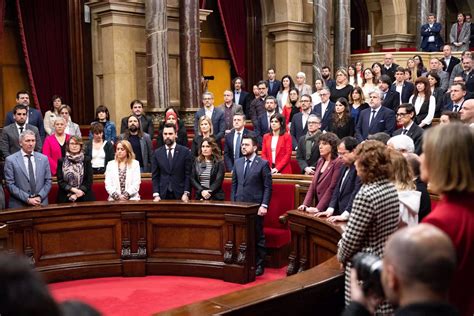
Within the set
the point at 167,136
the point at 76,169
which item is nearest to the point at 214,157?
the point at 167,136

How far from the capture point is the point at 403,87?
26.8 ft

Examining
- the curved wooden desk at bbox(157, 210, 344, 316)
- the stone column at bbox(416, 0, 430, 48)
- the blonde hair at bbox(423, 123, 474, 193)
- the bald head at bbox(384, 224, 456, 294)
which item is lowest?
the curved wooden desk at bbox(157, 210, 344, 316)

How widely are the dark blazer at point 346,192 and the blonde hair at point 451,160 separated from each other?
241cm

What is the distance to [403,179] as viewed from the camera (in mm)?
2881

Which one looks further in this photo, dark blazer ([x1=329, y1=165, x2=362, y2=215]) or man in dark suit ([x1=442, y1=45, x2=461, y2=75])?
man in dark suit ([x1=442, y1=45, x2=461, y2=75])

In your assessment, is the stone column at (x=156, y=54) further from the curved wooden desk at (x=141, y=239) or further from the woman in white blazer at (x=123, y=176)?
the curved wooden desk at (x=141, y=239)

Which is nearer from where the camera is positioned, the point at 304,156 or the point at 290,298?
the point at 290,298

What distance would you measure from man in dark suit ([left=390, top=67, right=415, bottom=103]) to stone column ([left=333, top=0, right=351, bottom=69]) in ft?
12.7

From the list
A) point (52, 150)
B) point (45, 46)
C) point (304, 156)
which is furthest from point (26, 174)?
point (45, 46)

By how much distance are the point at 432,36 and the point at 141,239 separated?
8750 millimetres

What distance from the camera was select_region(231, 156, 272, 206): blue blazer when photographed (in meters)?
5.65

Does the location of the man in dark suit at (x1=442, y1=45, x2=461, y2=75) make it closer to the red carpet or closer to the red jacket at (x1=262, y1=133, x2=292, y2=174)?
the red jacket at (x1=262, y1=133, x2=292, y2=174)

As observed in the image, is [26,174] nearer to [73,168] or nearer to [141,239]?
[73,168]

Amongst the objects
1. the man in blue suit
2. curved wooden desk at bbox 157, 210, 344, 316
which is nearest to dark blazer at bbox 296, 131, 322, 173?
curved wooden desk at bbox 157, 210, 344, 316
